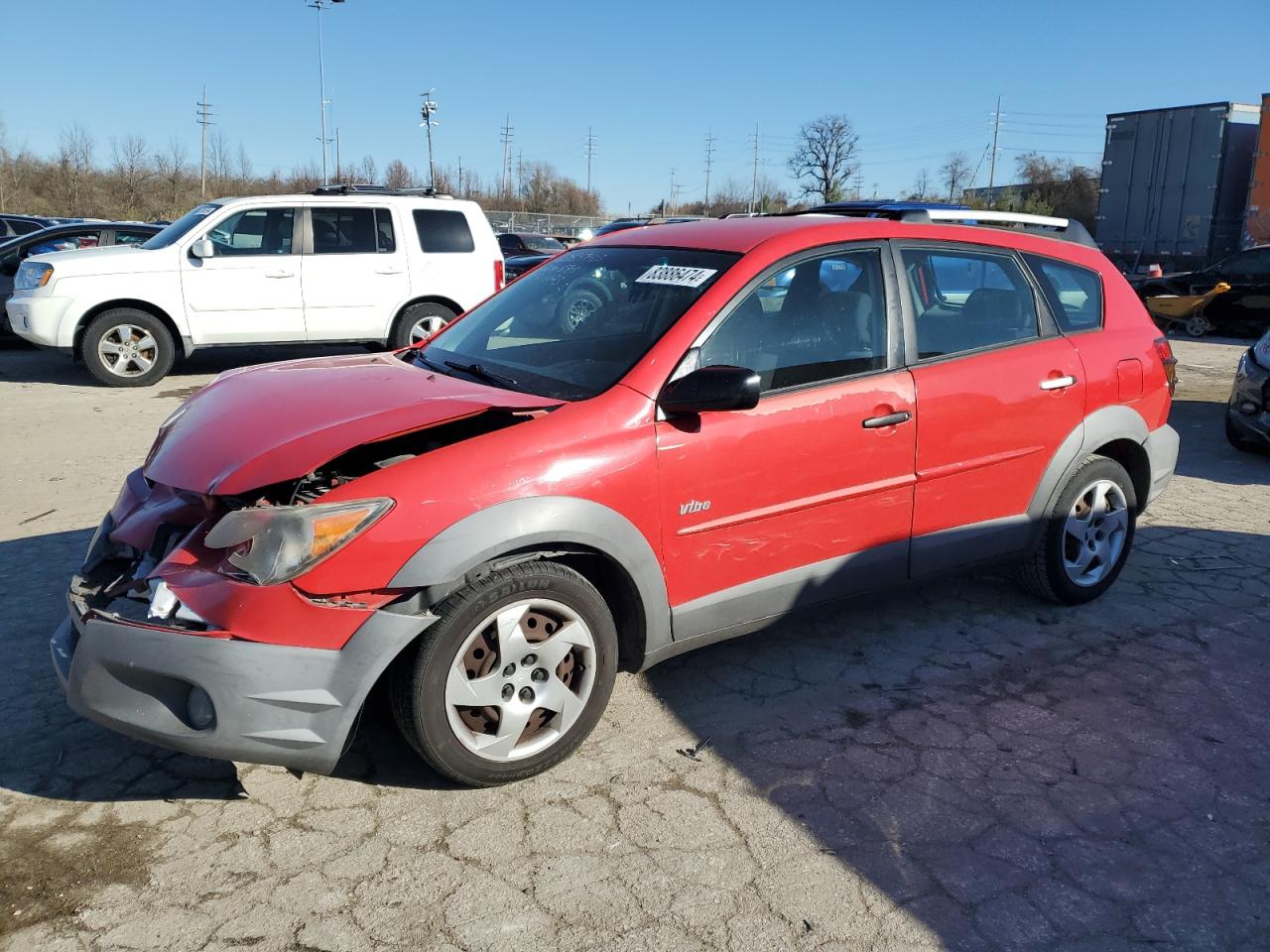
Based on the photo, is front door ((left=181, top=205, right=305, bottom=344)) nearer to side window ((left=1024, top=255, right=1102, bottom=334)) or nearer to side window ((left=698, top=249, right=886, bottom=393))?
side window ((left=698, top=249, right=886, bottom=393))

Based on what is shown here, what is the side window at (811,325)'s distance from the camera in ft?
11.3

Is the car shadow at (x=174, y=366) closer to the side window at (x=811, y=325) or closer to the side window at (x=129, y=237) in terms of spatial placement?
the side window at (x=129, y=237)

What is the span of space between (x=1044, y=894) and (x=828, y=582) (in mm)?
1327

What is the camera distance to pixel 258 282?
1002 cm

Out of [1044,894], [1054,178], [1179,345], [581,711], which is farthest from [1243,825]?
[1054,178]

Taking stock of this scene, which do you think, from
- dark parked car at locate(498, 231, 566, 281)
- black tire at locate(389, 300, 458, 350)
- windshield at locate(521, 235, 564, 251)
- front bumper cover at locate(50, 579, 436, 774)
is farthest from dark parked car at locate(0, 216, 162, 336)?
windshield at locate(521, 235, 564, 251)

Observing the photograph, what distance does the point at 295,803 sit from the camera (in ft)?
9.89

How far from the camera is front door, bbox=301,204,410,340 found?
403 inches

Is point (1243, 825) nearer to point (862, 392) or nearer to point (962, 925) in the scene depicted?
point (962, 925)

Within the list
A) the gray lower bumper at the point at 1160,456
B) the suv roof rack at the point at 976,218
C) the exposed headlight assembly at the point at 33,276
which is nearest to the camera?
the suv roof rack at the point at 976,218

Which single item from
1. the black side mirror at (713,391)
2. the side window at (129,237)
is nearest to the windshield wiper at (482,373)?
the black side mirror at (713,391)

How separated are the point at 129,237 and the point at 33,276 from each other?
3.17 meters

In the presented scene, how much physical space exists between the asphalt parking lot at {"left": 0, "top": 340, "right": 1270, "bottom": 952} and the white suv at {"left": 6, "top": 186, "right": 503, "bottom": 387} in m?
6.15

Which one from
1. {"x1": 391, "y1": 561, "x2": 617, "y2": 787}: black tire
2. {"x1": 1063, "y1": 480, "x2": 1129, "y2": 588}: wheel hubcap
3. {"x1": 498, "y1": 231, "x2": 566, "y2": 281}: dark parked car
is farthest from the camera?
{"x1": 498, "y1": 231, "x2": 566, "y2": 281}: dark parked car
